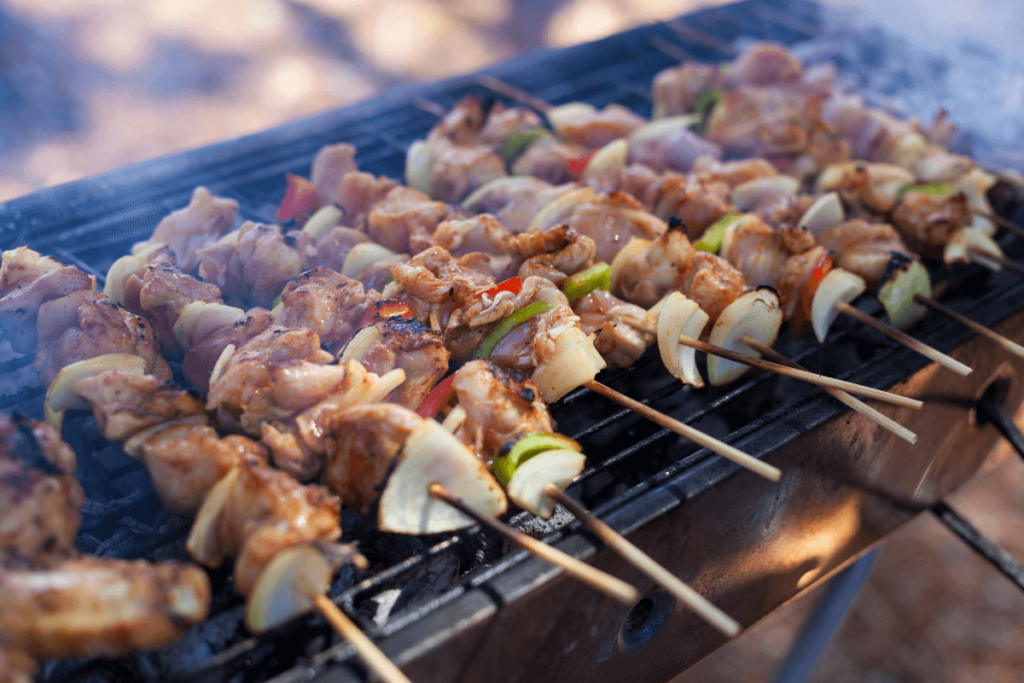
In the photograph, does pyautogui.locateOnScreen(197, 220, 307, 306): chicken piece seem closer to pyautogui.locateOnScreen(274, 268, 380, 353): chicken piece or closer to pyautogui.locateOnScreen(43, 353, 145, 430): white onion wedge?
pyautogui.locateOnScreen(274, 268, 380, 353): chicken piece

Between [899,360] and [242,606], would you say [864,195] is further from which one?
[242,606]

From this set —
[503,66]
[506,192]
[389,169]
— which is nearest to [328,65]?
[503,66]

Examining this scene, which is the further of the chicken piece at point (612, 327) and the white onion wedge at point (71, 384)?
the chicken piece at point (612, 327)

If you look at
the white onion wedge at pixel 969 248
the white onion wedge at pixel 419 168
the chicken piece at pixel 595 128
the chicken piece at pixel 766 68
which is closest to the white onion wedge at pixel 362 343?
the white onion wedge at pixel 419 168

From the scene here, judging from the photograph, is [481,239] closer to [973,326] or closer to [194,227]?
[194,227]

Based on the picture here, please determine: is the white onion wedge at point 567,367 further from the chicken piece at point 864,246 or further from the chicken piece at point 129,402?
the chicken piece at point 864,246

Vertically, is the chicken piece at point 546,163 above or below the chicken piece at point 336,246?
above
